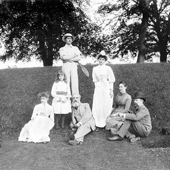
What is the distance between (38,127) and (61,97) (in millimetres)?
1265

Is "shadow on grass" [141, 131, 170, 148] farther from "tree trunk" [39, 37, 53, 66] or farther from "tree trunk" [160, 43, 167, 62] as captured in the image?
"tree trunk" [39, 37, 53, 66]

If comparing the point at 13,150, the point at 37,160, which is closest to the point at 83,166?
the point at 37,160

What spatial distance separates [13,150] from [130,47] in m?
15.5

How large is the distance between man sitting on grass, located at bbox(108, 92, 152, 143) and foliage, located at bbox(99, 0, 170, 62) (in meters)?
13.7

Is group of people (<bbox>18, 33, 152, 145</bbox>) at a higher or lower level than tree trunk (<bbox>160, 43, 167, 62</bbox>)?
lower

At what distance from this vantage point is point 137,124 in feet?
23.1

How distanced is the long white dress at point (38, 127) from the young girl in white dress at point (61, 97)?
38cm

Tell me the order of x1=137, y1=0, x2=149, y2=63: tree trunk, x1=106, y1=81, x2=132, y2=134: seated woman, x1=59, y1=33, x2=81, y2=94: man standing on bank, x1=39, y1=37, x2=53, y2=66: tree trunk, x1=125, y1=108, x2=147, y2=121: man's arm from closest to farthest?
1. x1=125, y1=108, x2=147, y2=121: man's arm
2. x1=106, y1=81, x2=132, y2=134: seated woman
3. x1=59, y1=33, x2=81, y2=94: man standing on bank
4. x1=137, y1=0, x2=149, y2=63: tree trunk
5. x1=39, y1=37, x2=53, y2=66: tree trunk

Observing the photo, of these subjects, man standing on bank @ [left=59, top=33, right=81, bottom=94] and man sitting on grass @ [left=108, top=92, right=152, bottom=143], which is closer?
man sitting on grass @ [left=108, top=92, right=152, bottom=143]

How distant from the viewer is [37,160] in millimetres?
5887

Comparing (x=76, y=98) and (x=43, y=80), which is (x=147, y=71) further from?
(x=76, y=98)

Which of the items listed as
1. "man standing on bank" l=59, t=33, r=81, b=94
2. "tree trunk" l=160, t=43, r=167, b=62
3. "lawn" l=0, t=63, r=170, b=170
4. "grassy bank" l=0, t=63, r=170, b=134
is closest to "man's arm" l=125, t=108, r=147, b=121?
"lawn" l=0, t=63, r=170, b=170

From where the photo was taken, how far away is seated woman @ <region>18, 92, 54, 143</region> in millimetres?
7203

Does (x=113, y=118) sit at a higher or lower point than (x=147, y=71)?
lower
